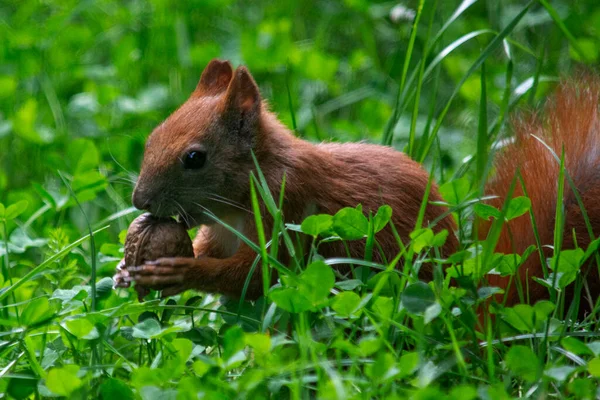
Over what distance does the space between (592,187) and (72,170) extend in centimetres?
130

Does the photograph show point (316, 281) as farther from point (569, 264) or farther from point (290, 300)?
point (569, 264)

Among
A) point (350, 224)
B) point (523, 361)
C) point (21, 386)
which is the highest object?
point (350, 224)

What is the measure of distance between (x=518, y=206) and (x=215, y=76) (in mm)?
782

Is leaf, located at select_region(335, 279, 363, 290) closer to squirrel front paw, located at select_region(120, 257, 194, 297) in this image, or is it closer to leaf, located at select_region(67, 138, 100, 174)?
squirrel front paw, located at select_region(120, 257, 194, 297)

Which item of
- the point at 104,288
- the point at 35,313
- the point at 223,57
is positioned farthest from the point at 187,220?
the point at 223,57

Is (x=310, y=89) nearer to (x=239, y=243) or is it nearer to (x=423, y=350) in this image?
(x=239, y=243)

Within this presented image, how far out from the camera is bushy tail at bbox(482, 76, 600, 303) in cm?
200

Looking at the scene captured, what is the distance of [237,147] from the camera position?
2098mm

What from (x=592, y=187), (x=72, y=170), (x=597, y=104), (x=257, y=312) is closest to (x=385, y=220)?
(x=257, y=312)

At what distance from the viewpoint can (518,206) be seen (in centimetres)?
183

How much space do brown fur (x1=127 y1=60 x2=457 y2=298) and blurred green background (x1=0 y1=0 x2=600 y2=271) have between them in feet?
2.22

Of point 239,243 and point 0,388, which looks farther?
point 239,243

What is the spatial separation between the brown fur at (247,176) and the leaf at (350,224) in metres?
0.18

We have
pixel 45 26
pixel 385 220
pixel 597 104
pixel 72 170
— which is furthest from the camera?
pixel 45 26
